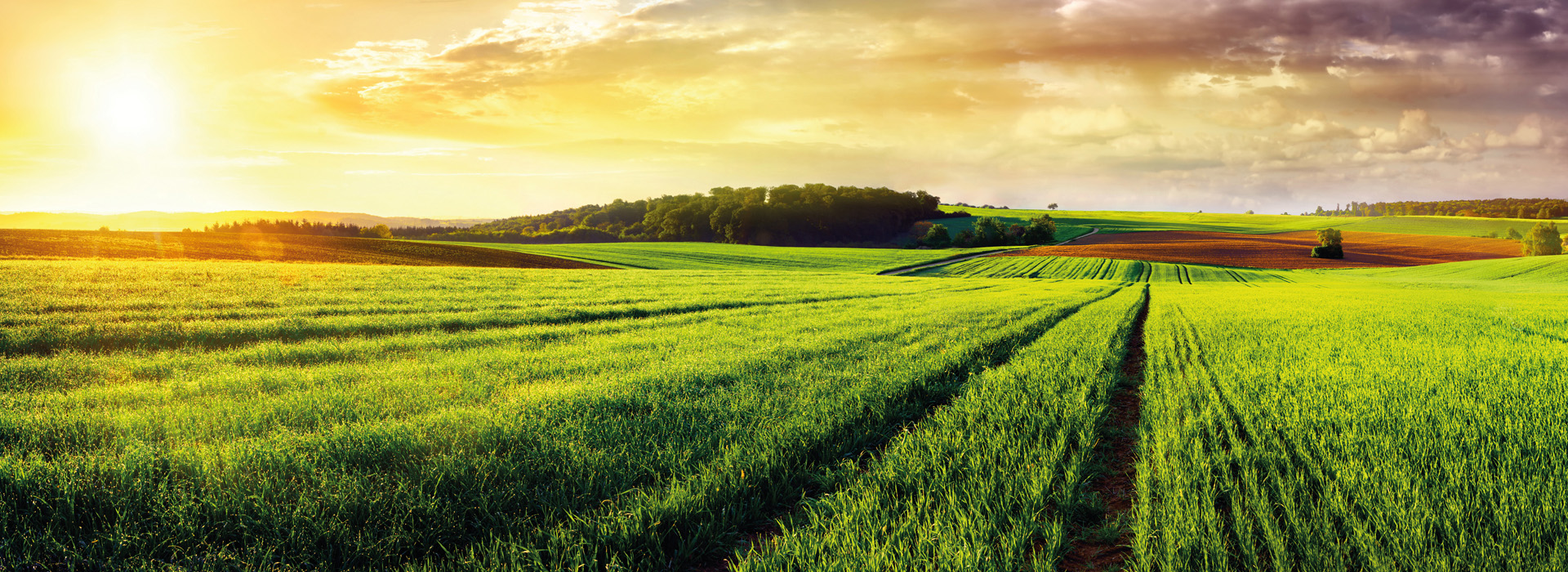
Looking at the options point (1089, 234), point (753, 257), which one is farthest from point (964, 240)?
point (753, 257)

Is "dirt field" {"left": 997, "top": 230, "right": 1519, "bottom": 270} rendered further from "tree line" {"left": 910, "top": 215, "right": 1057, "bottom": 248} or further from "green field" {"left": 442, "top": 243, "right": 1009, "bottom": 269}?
"tree line" {"left": 910, "top": 215, "right": 1057, "bottom": 248}

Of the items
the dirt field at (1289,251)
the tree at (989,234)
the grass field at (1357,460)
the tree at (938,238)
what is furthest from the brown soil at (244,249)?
the tree at (989,234)

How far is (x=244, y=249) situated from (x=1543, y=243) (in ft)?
412

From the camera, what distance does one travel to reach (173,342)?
9.02 metres

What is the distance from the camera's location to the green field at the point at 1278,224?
106600 millimetres

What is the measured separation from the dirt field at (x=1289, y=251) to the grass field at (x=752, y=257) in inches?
570

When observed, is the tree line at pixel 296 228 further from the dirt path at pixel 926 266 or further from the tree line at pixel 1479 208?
the tree line at pixel 1479 208

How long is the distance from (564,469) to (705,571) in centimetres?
134

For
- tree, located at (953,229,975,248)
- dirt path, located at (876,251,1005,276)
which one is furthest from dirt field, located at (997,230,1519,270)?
tree, located at (953,229,975,248)

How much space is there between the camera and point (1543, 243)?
70875 millimetres

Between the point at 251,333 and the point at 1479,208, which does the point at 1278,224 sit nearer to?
the point at 1479,208

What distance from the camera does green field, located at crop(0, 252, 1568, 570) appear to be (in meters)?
3.17

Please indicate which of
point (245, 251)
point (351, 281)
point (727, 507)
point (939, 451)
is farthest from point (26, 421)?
point (245, 251)

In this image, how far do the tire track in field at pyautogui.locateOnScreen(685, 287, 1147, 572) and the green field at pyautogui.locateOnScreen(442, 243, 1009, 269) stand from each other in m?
38.6
